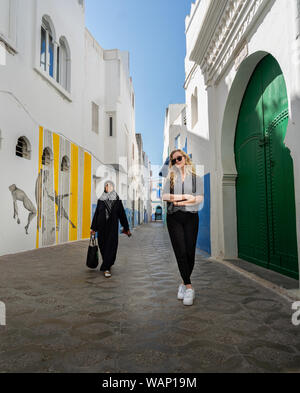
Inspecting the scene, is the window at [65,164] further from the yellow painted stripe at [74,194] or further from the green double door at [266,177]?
the green double door at [266,177]

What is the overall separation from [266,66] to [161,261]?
4.56 m

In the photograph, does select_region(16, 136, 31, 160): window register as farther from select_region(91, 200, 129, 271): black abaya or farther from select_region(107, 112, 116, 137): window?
select_region(107, 112, 116, 137): window

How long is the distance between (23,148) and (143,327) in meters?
7.59

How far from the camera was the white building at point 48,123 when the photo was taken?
789 centimetres

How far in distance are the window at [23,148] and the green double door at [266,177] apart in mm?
6125

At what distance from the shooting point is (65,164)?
1162cm

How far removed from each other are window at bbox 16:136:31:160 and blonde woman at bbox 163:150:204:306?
6407mm

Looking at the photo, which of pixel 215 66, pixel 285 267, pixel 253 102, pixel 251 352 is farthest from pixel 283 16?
pixel 251 352

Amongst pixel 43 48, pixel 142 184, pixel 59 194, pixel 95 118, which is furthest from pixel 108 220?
pixel 142 184

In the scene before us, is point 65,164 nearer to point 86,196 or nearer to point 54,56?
point 86,196

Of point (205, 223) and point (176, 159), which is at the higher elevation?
point (176, 159)

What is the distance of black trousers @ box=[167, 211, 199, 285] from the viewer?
11.4ft

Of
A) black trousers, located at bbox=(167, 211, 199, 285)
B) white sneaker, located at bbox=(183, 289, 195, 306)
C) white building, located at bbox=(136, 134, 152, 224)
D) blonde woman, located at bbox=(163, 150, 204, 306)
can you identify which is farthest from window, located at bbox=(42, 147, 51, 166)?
white building, located at bbox=(136, 134, 152, 224)

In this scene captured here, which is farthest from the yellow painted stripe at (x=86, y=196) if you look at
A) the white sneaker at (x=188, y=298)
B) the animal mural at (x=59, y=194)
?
the white sneaker at (x=188, y=298)
